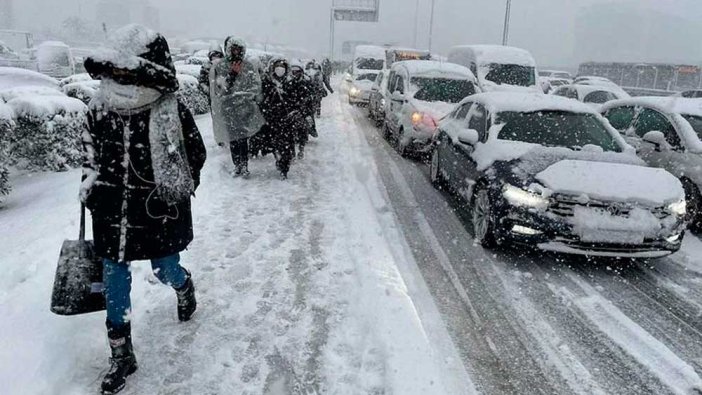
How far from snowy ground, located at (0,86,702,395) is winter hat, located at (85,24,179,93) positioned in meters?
1.71

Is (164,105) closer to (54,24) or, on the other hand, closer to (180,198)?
(180,198)

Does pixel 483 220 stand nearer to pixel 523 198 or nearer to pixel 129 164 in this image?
pixel 523 198

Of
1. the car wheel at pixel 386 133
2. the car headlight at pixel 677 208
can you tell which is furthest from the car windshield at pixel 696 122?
the car wheel at pixel 386 133

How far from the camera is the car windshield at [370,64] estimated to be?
24.3 meters

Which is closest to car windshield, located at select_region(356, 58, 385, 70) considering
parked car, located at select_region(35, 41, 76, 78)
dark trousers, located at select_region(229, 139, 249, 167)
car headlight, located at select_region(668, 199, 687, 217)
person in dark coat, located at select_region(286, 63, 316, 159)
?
parked car, located at select_region(35, 41, 76, 78)

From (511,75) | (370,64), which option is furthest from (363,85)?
(511,75)

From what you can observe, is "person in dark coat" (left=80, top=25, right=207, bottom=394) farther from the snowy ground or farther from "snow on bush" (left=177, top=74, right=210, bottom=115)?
"snow on bush" (left=177, top=74, right=210, bottom=115)

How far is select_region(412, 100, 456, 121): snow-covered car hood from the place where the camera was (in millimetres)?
10211

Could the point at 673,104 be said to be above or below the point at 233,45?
below

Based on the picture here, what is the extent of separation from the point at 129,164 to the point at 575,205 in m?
3.91

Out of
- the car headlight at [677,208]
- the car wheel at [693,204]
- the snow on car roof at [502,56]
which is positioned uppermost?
the snow on car roof at [502,56]

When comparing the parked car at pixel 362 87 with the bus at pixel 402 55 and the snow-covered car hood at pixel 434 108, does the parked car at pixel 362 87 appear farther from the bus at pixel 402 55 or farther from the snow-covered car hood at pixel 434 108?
the snow-covered car hood at pixel 434 108

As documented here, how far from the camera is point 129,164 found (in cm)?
280

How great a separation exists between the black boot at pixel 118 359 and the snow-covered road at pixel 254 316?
8 centimetres
